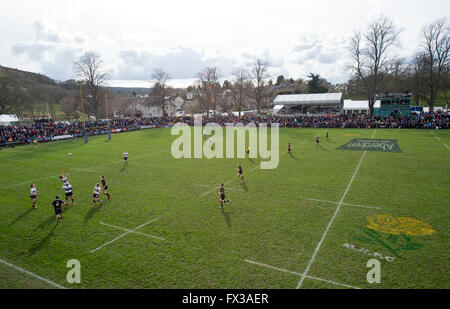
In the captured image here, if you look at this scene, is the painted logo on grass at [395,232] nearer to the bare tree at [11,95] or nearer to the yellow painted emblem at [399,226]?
the yellow painted emblem at [399,226]

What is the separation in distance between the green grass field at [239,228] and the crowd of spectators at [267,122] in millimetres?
26520

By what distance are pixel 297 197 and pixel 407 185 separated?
26.2 ft

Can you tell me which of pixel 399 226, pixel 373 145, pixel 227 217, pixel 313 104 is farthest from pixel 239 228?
pixel 313 104

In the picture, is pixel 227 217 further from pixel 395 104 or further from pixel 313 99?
pixel 313 99

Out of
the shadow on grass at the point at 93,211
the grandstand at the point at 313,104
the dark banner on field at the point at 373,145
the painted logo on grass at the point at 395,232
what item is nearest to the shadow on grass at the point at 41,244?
the shadow on grass at the point at 93,211

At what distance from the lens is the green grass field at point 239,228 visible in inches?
362

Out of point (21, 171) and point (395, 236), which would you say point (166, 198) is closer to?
point (395, 236)

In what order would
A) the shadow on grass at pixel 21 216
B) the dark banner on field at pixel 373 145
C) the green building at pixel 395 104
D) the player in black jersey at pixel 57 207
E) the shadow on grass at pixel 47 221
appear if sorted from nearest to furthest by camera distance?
the shadow on grass at pixel 47 221
the player in black jersey at pixel 57 207
the shadow on grass at pixel 21 216
the dark banner on field at pixel 373 145
the green building at pixel 395 104

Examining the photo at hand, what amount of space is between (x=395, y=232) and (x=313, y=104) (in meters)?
63.4

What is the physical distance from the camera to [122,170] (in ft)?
81.5

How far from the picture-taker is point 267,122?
62250 mm

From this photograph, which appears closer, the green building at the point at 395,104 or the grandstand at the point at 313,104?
the green building at the point at 395,104

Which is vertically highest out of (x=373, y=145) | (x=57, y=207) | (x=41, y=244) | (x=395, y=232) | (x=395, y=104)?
(x=395, y=104)
